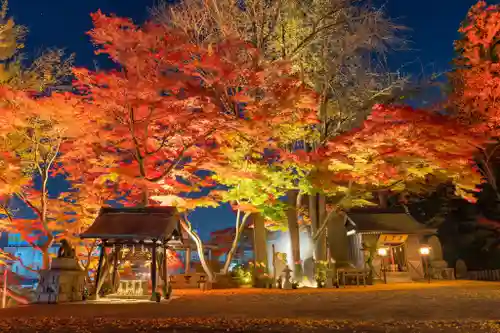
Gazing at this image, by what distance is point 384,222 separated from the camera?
70.6 feet

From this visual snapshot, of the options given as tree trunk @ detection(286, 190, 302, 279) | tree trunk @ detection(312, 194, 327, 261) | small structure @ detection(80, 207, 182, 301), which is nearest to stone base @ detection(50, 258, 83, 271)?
small structure @ detection(80, 207, 182, 301)

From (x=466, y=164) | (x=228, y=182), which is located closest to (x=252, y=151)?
(x=228, y=182)

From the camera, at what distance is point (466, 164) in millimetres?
16844

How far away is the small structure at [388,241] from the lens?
2089 cm

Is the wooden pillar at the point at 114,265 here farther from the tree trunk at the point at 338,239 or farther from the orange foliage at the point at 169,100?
the tree trunk at the point at 338,239

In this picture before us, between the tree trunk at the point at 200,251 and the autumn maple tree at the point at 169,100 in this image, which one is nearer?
the autumn maple tree at the point at 169,100

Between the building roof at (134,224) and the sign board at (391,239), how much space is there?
471 inches

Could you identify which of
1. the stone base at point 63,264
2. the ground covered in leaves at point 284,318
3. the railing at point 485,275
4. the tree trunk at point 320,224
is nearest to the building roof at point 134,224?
the stone base at point 63,264

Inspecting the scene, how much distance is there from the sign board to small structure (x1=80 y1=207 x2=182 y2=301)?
11359mm

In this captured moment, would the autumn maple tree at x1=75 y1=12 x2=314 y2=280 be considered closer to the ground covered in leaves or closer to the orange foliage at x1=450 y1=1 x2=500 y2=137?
the ground covered in leaves

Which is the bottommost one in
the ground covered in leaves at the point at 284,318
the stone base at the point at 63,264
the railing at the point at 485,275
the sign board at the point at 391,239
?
the railing at the point at 485,275

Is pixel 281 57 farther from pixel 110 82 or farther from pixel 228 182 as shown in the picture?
pixel 110 82

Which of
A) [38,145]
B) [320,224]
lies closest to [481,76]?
[320,224]

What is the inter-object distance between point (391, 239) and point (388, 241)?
18 centimetres
